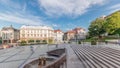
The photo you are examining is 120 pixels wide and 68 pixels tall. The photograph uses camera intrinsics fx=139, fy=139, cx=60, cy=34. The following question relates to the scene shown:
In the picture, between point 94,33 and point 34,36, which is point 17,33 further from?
point 94,33

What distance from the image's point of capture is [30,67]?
1391 cm

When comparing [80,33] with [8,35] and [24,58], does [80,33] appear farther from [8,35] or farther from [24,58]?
[24,58]

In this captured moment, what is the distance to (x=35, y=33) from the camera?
2258 inches

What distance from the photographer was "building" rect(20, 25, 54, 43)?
56.1 m

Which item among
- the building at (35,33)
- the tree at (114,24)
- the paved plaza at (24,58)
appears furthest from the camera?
the building at (35,33)

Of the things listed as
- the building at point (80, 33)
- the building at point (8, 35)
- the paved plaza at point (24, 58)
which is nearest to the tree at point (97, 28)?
the paved plaza at point (24, 58)

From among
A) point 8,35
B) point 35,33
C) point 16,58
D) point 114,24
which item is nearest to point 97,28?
point 114,24

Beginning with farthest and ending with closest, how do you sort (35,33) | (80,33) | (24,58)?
(80,33), (35,33), (24,58)

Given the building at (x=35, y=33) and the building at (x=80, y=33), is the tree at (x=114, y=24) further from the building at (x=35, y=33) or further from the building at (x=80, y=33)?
the building at (x=80, y=33)

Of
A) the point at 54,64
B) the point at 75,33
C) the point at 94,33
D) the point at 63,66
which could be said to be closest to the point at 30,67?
the point at 63,66

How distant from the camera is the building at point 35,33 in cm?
5609

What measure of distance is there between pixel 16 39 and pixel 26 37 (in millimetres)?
5235

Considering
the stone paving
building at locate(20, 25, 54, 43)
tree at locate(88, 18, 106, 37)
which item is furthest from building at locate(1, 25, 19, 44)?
the stone paving

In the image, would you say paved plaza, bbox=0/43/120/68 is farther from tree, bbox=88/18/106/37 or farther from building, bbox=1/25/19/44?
building, bbox=1/25/19/44
